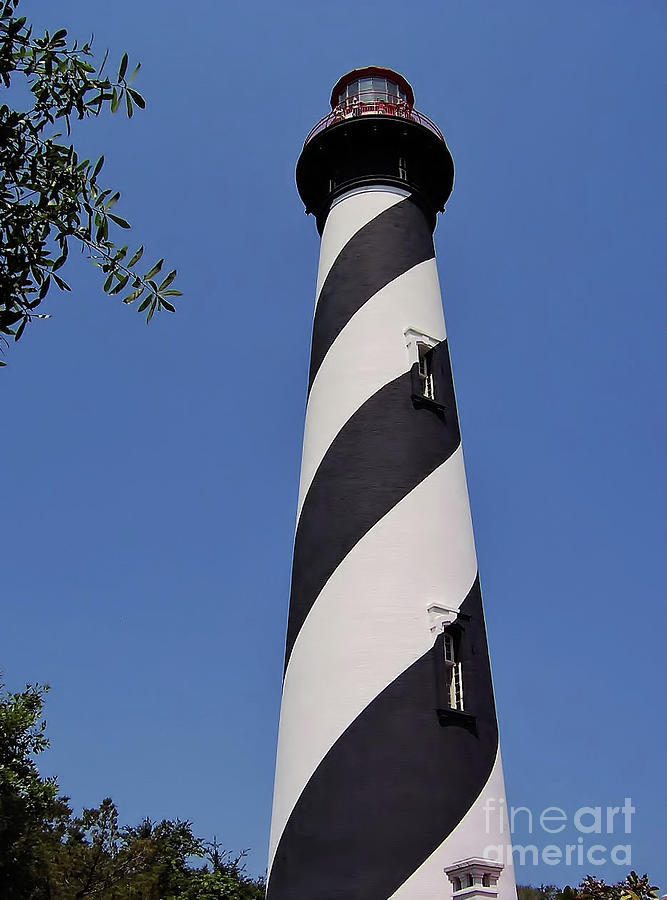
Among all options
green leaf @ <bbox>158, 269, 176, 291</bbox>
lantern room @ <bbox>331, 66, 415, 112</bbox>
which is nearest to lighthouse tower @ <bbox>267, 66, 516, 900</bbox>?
lantern room @ <bbox>331, 66, 415, 112</bbox>

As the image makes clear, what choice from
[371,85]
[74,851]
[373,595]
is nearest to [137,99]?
[373,595]

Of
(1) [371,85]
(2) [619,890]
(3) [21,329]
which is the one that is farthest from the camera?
(1) [371,85]

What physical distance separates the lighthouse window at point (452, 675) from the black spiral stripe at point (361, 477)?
154cm

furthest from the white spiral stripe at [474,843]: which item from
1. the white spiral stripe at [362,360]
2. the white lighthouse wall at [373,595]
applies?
the white spiral stripe at [362,360]

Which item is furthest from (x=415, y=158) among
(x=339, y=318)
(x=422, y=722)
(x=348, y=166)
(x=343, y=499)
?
(x=422, y=722)

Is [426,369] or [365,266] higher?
[365,266]

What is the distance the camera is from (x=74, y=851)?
19.9 meters

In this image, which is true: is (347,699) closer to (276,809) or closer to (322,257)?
(276,809)

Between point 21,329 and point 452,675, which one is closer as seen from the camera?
point 21,329

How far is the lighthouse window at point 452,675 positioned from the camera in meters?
9.44

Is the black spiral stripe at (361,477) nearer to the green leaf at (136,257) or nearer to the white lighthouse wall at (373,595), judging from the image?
the white lighthouse wall at (373,595)

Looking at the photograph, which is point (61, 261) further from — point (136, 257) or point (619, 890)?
point (619, 890)

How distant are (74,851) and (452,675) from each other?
46.8 ft

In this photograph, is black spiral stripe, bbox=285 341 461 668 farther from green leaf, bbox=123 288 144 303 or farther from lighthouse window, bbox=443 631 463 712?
green leaf, bbox=123 288 144 303
